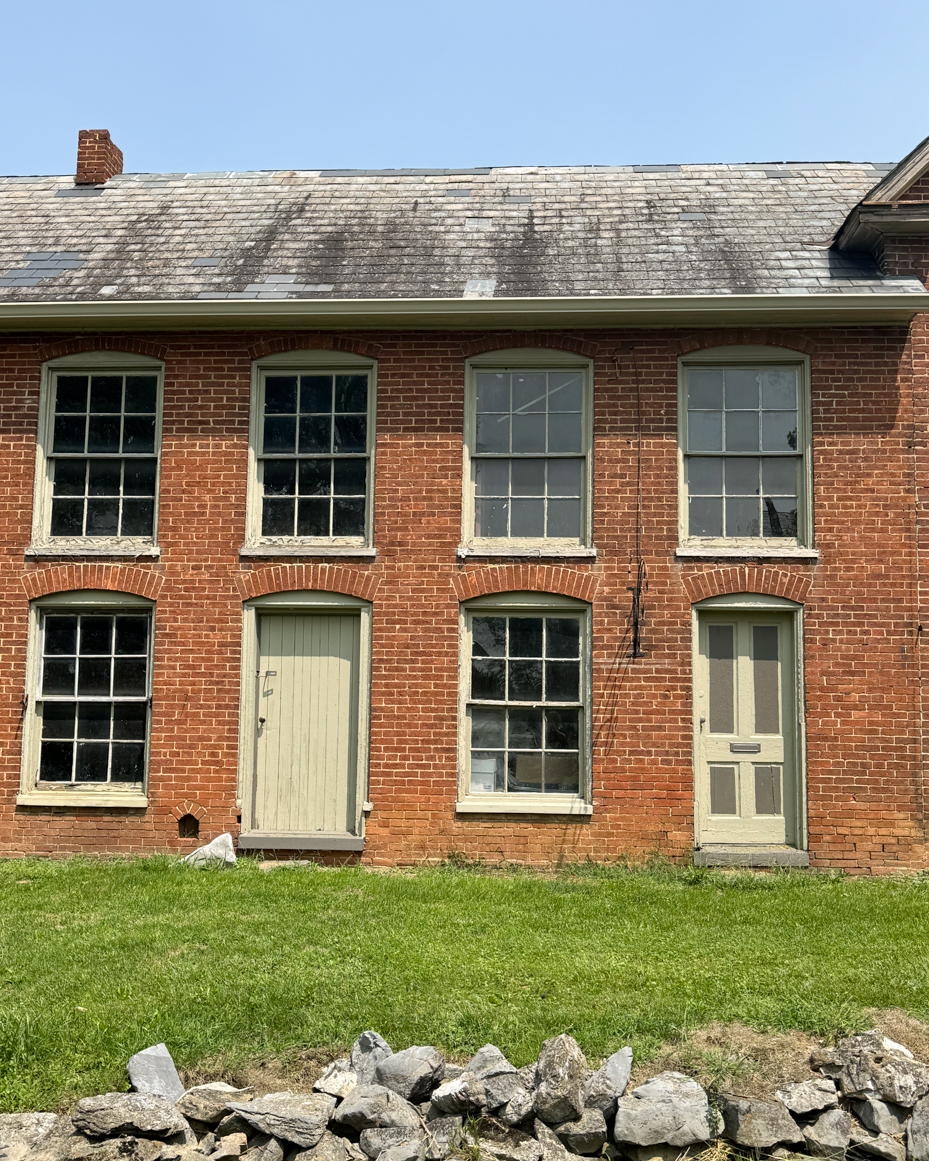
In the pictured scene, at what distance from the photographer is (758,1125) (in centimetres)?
481

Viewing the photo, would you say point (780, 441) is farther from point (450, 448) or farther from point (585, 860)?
point (585, 860)

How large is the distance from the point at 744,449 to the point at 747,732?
8.77 ft

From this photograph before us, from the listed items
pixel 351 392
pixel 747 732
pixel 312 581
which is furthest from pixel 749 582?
Result: pixel 351 392

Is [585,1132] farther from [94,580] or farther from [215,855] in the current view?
[94,580]

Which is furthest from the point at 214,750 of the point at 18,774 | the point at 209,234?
the point at 209,234

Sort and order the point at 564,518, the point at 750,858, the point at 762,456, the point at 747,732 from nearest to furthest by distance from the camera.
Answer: the point at 750,858 < the point at 747,732 < the point at 762,456 < the point at 564,518

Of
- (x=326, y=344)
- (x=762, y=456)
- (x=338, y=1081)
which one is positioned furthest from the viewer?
(x=326, y=344)

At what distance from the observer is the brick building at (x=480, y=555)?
9758 mm

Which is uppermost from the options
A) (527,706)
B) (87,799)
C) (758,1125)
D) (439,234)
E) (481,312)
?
(439,234)

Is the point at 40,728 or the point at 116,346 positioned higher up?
the point at 116,346

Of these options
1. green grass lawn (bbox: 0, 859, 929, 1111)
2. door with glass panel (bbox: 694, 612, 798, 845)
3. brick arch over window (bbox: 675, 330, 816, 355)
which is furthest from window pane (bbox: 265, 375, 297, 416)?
door with glass panel (bbox: 694, 612, 798, 845)

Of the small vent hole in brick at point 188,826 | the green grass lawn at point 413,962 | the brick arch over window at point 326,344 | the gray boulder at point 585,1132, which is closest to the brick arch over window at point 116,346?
the brick arch over window at point 326,344

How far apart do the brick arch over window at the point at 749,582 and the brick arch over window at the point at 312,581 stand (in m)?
2.99

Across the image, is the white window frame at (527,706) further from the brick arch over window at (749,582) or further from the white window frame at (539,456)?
the brick arch over window at (749,582)
